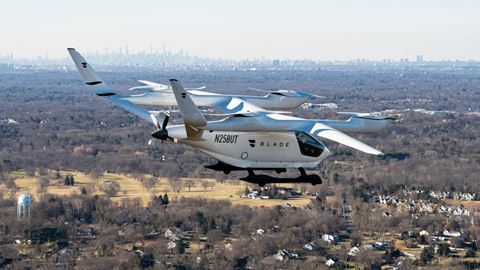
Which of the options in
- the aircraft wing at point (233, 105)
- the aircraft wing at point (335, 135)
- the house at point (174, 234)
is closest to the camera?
the aircraft wing at point (335, 135)

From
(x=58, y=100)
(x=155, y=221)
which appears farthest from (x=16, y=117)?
(x=155, y=221)

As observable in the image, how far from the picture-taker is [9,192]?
80.9 metres

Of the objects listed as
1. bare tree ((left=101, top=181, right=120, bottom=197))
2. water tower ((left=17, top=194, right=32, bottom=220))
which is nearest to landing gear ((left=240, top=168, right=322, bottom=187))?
water tower ((left=17, top=194, right=32, bottom=220))

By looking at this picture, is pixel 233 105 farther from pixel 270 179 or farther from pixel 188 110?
pixel 188 110

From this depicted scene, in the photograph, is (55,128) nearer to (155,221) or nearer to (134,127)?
(134,127)

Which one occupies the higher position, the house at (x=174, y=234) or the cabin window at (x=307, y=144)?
the cabin window at (x=307, y=144)

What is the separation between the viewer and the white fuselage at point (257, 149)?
101 ft

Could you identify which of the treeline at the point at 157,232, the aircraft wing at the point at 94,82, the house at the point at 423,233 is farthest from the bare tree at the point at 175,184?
the aircraft wing at the point at 94,82

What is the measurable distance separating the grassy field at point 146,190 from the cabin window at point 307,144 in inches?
1694

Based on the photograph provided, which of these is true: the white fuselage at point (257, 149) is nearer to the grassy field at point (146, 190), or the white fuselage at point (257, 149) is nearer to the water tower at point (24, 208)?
the water tower at point (24, 208)

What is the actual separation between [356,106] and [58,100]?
5812cm

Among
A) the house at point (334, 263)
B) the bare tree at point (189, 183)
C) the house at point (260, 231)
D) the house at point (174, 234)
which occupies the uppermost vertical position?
the house at point (334, 263)

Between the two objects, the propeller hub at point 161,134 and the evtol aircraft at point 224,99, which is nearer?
the propeller hub at point 161,134

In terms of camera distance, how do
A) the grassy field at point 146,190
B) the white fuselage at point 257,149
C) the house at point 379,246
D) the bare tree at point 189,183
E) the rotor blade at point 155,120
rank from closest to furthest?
the white fuselage at point 257,149, the rotor blade at point 155,120, the house at point 379,246, the grassy field at point 146,190, the bare tree at point 189,183
